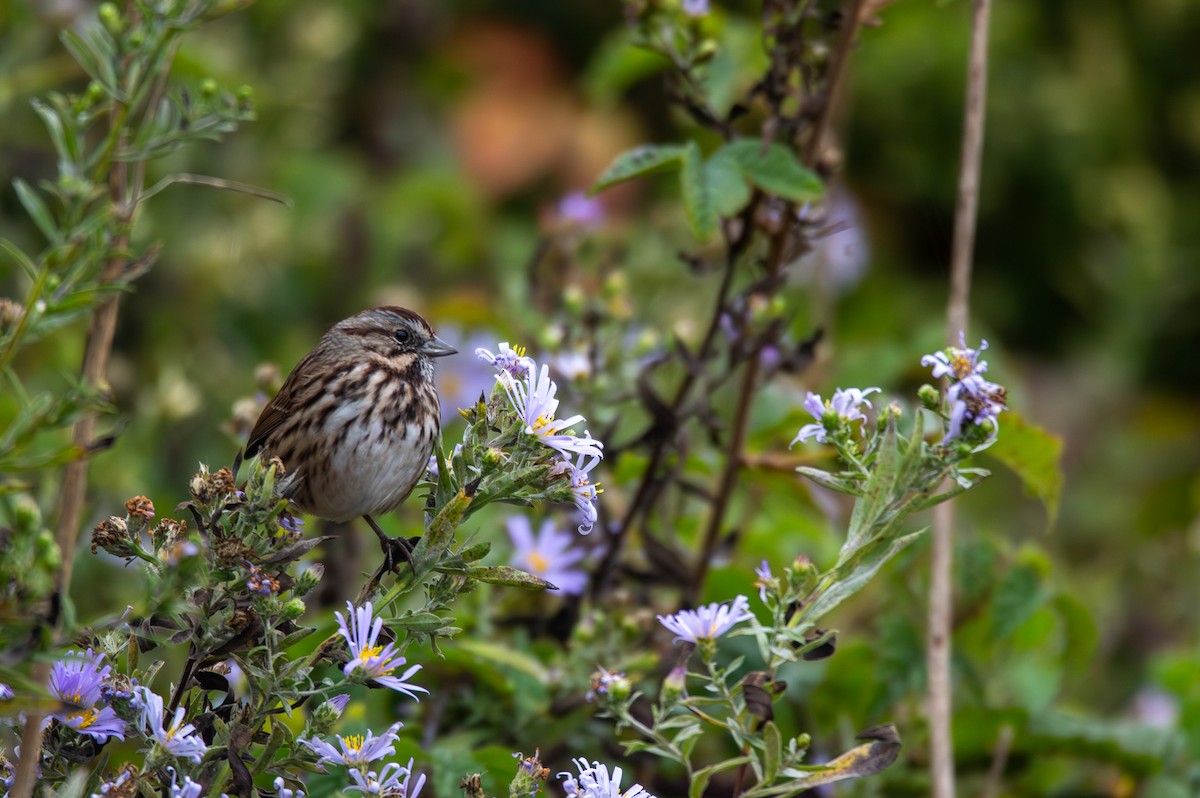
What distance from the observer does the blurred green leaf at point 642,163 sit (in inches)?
75.1

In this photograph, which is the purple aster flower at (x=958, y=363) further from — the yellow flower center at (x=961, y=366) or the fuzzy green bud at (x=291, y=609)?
the fuzzy green bud at (x=291, y=609)

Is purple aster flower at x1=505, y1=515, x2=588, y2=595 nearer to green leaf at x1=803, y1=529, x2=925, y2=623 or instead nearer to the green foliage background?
the green foliage background

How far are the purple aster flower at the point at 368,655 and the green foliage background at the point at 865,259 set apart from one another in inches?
38.8

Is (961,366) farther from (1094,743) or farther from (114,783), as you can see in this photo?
(1094,743)

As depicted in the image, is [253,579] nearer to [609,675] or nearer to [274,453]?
[609,675]

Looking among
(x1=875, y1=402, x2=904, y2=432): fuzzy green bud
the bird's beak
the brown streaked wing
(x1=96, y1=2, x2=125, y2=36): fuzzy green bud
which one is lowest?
(x1=875, y1=402, x2=904, y2=432): fuzzy green bud

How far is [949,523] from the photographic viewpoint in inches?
78.1

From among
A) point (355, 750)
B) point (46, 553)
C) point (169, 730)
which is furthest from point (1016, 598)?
point (46, 553)

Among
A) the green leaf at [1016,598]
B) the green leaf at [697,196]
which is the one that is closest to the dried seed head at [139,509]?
the green leaf at [697,196]

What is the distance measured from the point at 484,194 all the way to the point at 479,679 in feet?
9.60

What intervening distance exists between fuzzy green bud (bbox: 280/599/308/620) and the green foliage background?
104cm

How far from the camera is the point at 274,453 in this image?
184cm

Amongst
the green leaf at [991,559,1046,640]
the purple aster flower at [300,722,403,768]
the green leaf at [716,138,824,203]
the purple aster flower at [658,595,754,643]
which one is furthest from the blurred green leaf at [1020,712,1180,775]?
the purple aster flower at [300,722,403,768]

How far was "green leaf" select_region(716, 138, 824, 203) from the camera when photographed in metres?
1.89
